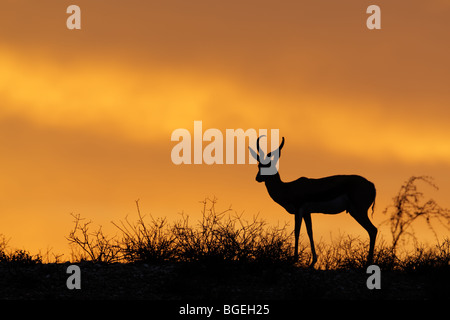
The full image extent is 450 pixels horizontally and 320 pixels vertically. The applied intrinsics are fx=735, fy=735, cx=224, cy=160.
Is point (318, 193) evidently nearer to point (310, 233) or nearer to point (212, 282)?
point (310, 233)

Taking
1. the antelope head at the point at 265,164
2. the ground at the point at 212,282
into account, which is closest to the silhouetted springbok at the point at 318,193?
the antelope head at the point at 265,164

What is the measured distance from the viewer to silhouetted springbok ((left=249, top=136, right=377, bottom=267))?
56.0ft

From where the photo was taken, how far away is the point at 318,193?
17.2 meters

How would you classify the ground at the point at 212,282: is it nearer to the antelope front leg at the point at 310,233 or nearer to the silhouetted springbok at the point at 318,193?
the antelope front leg at the point at 310,233

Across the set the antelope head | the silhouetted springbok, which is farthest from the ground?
the antelope head

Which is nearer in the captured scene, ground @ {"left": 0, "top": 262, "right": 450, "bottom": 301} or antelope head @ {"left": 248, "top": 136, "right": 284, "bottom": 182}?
ground @ {"left": 0, "top": 262, "right": 450, "bottom": 301}

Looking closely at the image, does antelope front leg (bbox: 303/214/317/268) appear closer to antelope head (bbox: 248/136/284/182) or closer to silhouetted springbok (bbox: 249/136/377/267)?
silhouetted springbok (bbox: 249/136/377/267)

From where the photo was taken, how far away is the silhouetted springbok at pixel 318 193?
1708cm

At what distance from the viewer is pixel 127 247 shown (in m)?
15.3

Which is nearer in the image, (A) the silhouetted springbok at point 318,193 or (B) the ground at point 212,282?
(B) the ground at point 212,282

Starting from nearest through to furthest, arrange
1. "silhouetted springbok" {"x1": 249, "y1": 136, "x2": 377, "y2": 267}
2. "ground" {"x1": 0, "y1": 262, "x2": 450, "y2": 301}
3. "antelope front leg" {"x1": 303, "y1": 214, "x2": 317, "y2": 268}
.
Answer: "ground" {"x1": 0, "y1": 262, "x2": 450, "y2": 301} < "antelope front leg" {"x1": 303, "y1": 214, "x2": 317, "y2": 268} < "silhouetted springbok" {"x1": 249, "y1": 136, "x2": 377, "y2": 267}

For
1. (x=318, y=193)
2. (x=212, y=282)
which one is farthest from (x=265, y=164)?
(x=212, y=282)

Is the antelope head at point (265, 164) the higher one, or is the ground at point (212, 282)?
the antelope head at point (265, 164)
